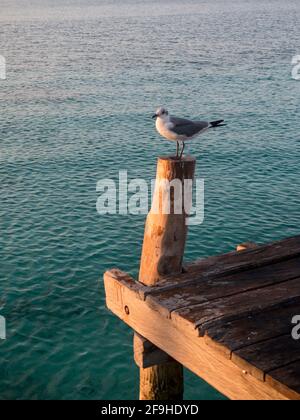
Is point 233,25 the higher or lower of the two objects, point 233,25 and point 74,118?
the higher

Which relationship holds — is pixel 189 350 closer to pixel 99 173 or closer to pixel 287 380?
pixel 287 380

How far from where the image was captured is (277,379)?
20.2 ft

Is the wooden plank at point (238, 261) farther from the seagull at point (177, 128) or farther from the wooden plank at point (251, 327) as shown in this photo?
the seagull at point (177, 128)

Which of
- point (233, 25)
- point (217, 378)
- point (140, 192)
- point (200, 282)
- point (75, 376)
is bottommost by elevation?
point (75, 376)

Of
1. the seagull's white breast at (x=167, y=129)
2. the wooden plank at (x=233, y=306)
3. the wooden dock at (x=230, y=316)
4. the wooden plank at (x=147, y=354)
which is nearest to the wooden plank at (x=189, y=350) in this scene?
the wooden dock at (x=230, y=316)

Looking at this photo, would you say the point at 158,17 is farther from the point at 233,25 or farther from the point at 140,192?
the point at 140,192

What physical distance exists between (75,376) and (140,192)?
13.4 metres

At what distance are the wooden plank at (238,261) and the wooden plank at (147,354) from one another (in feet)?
3.27

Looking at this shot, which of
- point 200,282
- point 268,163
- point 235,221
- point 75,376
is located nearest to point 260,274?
point 200,282

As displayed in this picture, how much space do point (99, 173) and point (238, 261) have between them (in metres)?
20.9

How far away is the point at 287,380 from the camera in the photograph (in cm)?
616

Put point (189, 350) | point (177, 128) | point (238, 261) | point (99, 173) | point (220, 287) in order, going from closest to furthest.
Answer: point (189, 350) → point (220, 287) → point (238, 261) → point (177, 128) → point (99, 173)

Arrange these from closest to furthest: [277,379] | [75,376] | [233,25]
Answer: [277,379], [75,376], [233,25]

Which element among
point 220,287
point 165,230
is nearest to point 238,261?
point 220,287
